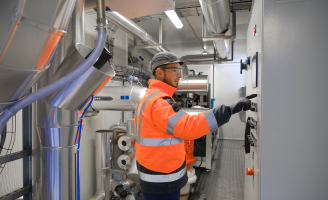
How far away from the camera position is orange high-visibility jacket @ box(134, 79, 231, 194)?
113 centimetres

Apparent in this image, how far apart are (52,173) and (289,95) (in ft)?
4.27

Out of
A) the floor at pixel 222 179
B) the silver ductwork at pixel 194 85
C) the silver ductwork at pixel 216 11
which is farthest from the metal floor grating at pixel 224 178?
the silver ductwork at pixel 216 11

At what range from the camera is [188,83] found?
409 centimetres

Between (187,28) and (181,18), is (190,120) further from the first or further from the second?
(187,28)

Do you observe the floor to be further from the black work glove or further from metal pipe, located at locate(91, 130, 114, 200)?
the black work glove

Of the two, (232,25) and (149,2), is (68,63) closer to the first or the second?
(149,2)

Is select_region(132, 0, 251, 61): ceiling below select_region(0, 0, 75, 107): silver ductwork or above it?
above

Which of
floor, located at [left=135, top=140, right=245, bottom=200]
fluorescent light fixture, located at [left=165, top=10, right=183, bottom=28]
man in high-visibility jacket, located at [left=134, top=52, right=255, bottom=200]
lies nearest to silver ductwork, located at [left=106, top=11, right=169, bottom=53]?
fluorescent light fixture, located at [left=165, top=10, right=183, bottom=28]

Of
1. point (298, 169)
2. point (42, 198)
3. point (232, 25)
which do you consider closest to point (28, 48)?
point (42, 198)

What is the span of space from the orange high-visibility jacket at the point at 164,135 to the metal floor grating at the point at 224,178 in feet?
6.11

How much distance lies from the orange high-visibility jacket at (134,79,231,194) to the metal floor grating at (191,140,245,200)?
6.11 ft

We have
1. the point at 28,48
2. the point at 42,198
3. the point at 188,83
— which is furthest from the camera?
the point at 188,83

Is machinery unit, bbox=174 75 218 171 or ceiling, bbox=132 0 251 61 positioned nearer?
ceiling, bbox=132 0 251 61

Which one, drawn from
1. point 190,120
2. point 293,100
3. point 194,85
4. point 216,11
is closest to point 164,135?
point 190,120
